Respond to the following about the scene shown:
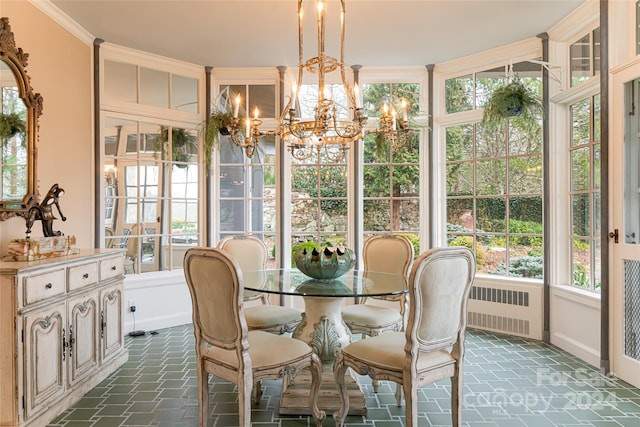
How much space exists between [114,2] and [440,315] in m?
3.41

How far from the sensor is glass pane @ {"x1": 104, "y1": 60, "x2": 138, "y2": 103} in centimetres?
409

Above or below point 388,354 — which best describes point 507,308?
below

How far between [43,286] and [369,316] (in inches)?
83.1

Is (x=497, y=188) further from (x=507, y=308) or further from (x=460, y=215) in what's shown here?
(x=507, y=308)

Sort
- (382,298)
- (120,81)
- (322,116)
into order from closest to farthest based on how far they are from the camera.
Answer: (322,116) → (382,298) → (120,81)

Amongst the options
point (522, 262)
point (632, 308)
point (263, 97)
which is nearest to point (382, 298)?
point (632, 308)

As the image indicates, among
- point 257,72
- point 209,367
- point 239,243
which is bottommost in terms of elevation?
point 209,367

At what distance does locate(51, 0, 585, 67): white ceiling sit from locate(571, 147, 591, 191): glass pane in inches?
47.4

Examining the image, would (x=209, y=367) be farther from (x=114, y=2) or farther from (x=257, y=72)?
(x=257, y=72)

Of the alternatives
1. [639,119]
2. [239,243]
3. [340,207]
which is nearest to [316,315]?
[239,243]

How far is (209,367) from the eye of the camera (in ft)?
7.14

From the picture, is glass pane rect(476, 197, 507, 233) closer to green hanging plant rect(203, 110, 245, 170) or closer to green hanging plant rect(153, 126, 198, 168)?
green hanging plant rect(203, 110, 245, 170)

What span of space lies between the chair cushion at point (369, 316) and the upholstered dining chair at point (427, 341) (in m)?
0.64

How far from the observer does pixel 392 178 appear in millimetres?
4680
